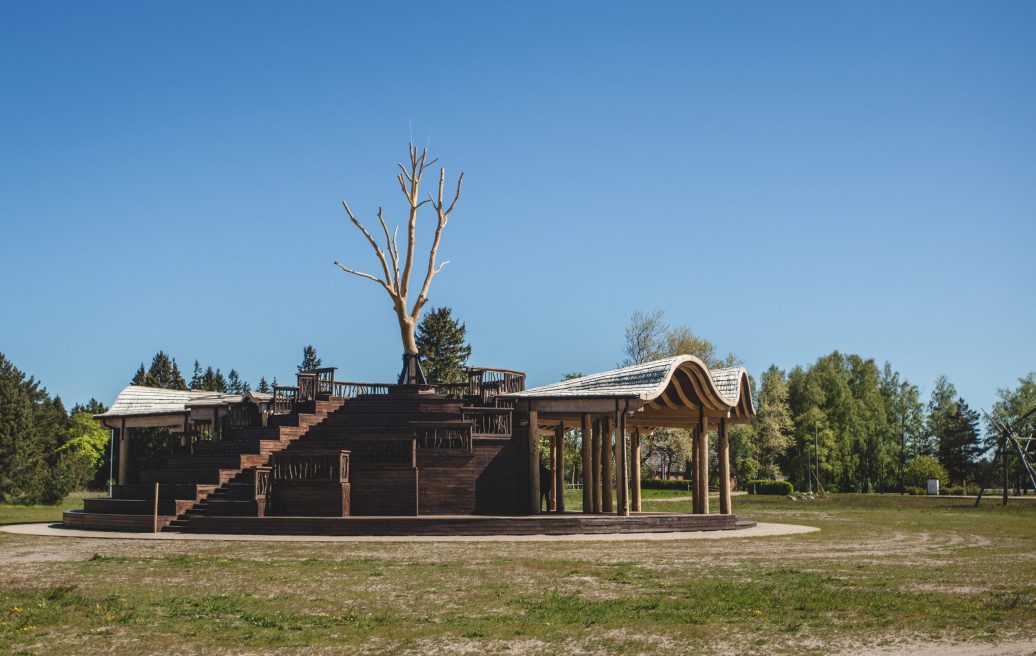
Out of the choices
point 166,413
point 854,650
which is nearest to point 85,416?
point 166,413

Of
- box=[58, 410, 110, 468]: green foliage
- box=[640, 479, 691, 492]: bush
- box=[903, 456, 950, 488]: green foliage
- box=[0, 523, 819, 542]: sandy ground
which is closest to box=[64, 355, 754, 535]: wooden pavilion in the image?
box=[0, 523, 819, 542]: sandy ground

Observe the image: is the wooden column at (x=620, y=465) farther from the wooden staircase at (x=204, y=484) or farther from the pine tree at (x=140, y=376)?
the pine tree at (x=140, y=376)

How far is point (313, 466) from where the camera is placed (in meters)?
27.5

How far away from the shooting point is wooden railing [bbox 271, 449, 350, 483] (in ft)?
89.8

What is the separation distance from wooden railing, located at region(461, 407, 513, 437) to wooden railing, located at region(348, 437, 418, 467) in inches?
76.0

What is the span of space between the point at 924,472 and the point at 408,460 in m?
54.7

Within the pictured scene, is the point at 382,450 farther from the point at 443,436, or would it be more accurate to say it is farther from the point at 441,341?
the point at 441,341

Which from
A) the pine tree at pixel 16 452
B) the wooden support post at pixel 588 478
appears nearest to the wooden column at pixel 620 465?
the wooden support post at pixel 588 478

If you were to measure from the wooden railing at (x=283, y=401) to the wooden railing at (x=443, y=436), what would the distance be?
5184mm

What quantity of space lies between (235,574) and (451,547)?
6.11 m

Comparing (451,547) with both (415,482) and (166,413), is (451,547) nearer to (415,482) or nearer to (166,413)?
(415,482)

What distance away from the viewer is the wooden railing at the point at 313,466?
2736 centimetres

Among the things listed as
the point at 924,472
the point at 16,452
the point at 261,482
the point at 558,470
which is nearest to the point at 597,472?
the point at 558,470

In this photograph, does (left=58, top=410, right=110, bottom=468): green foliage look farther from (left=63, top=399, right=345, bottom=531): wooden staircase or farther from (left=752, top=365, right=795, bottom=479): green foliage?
(left=63, top=399, right=345, bottom=531): wooden staircase
